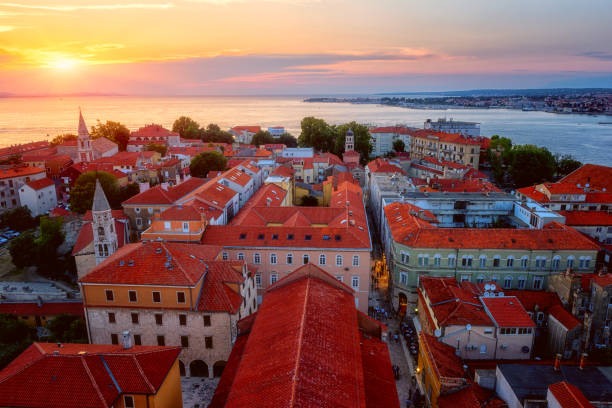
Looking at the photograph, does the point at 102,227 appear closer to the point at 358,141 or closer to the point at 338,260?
the point at 338,260

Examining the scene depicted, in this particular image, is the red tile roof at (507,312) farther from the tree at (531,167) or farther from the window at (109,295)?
the tree at (531,167)

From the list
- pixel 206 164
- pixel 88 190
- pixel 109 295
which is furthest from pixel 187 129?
pixel 109 295

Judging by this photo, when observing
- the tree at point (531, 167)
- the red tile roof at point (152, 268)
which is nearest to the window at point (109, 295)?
the red tile roof at point (152, 268)

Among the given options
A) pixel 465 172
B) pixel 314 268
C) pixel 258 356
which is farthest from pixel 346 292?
pixel 465 172

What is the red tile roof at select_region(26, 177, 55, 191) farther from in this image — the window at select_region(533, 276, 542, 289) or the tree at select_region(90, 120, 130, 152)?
the window at select_region(533, 276, 542, 289)

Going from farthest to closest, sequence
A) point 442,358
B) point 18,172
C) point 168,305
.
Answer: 1. point 18,172
2. point 168,305
3. point 442,358

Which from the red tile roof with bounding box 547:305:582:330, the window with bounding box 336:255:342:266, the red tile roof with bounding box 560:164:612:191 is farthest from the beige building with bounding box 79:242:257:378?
the red tile roof with bounding box 560:164:612:191
